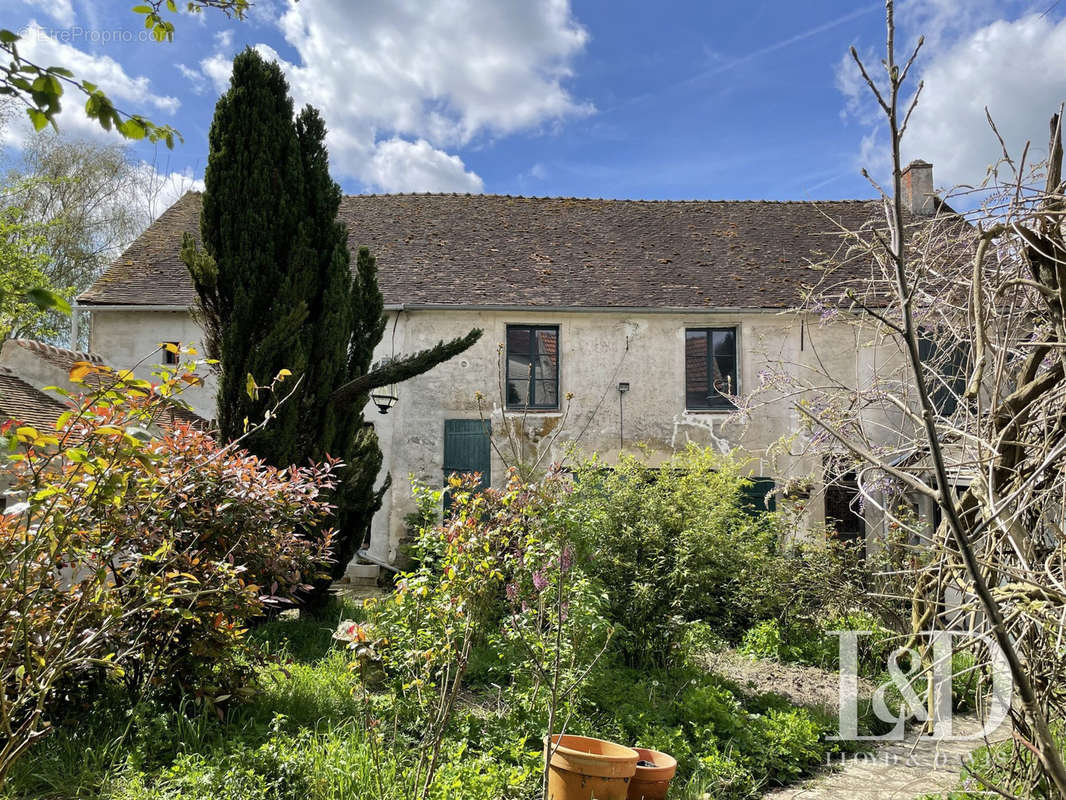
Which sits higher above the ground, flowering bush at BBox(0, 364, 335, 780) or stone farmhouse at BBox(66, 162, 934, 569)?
stone farmhouse at BBox(66, 162, 934, 569)

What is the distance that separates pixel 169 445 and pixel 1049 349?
4.73 metres

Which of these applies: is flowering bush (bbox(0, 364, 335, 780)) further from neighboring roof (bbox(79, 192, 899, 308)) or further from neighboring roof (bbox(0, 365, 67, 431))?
neighboring roof (bbox(79, 192, 899, 308))

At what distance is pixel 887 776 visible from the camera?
527 centimetres

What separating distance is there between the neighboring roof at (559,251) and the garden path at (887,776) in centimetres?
928

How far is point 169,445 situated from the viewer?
15.3 feet

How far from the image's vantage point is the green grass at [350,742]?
3.86m

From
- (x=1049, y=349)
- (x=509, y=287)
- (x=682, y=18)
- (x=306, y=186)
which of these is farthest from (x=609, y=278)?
(x=1049, y=349)

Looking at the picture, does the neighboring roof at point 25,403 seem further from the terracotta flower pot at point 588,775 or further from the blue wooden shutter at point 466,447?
the terracotta flower pot at point 588,775

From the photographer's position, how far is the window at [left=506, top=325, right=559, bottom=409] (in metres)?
14.1

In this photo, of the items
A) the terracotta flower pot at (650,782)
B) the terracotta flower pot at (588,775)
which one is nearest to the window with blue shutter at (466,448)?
the terracotta flower pot at (650,782)

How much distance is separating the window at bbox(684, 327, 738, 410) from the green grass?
7.83 meters

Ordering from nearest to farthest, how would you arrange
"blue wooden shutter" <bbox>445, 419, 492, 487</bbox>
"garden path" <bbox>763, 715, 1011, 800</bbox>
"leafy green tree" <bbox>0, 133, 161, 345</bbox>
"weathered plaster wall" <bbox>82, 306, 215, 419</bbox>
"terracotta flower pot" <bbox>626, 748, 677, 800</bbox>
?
"terracotta flower pot" <bbox>626, 748, 677, 800</bbox> → "garden path" <bbox>763, 715, 1011, 800</bbox> → "blue wooden shutter" <bbox>445, 419, 492, 487</bbox> → "weathered plaster wall" <bbox>82, 306, 215, 419</bbox> → "leafy green tree" <bbox>0, 133, 161, 345</bbox>

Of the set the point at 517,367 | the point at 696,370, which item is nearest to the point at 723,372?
the point at 696,370

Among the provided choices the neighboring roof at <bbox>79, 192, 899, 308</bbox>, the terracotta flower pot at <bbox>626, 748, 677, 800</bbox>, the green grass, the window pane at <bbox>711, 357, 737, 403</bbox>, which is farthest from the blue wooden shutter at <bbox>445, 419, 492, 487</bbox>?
the terracotta flower pot at <bbox>626, 748, 677, 800</bbox>
